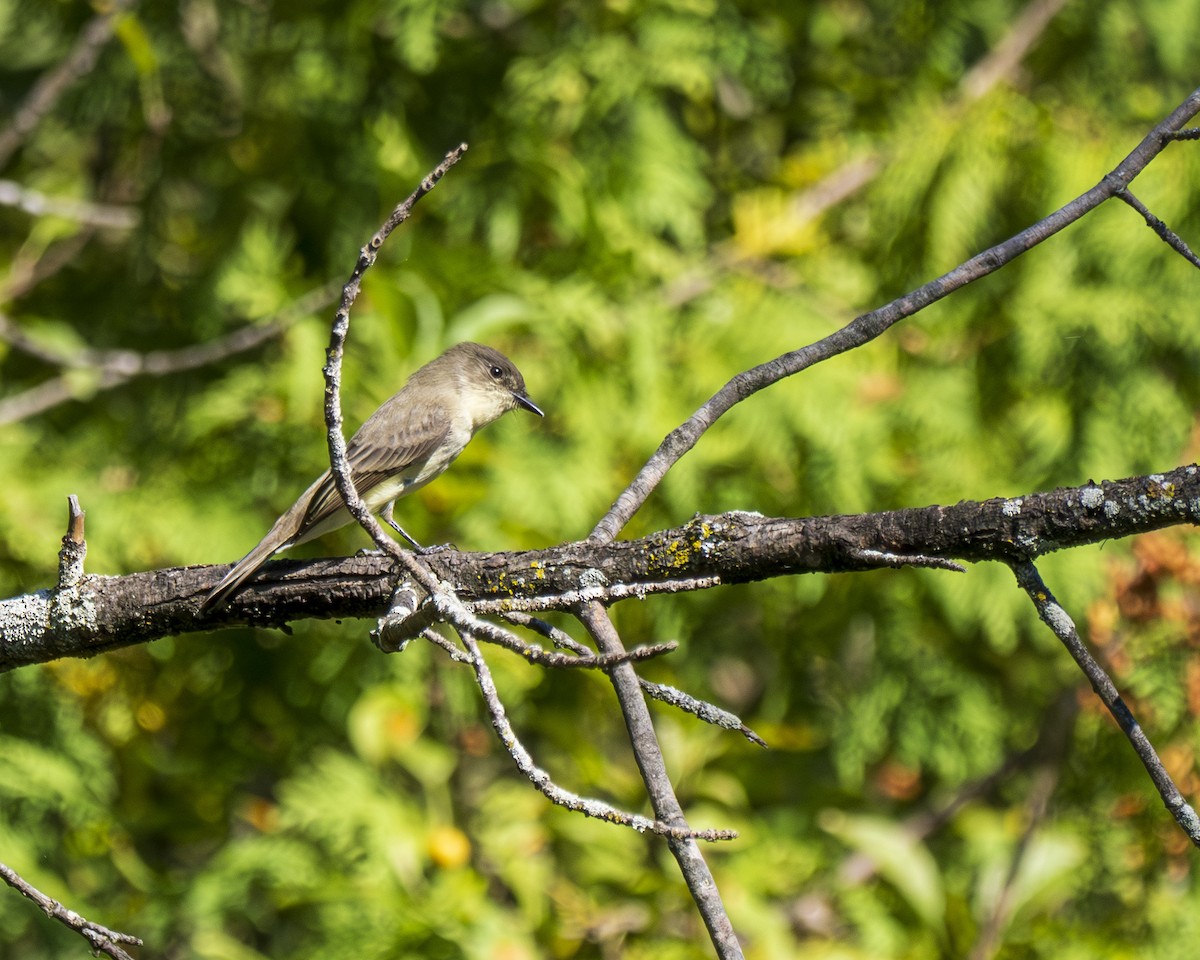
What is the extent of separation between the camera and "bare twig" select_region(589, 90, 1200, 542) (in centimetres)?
231

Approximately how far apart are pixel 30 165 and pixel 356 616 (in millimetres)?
4543

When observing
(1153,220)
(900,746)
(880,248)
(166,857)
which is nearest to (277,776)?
(166,857)

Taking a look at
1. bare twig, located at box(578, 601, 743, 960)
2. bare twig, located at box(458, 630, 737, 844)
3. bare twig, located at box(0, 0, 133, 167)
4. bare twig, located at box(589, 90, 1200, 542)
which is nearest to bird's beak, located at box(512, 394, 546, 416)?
bare twig, located at box(0, 0, 133, 167)

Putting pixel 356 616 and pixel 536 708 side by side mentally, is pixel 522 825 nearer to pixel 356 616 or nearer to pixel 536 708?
pixel 536 708

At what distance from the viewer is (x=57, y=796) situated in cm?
486

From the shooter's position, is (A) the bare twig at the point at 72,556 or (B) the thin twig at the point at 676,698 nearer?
(B) the thin twig at the point at 676,698

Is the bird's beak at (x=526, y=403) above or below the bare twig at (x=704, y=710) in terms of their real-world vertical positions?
above

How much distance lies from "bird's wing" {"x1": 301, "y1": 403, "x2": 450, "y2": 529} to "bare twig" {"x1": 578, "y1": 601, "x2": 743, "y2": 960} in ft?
7.75

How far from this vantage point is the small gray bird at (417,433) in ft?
13.5

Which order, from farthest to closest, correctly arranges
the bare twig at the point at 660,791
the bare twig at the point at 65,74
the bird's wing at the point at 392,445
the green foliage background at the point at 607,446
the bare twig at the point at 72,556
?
the bare twig at the point at 65,74 < the green foliage background at the point at 607,446 < the bird's wing at the point at 392,445 < the bare twig at the point at 72,556 < the bare twig at the point at 660,791

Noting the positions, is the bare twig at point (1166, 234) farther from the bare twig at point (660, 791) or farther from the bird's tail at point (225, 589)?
the bird's tail at point (225, 589)

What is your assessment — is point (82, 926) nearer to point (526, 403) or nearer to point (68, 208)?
point (526, 403)

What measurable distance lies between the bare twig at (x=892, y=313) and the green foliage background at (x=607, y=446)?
2206 mm

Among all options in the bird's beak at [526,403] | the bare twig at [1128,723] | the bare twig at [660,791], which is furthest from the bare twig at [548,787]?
the bird's beak at [526,403]
